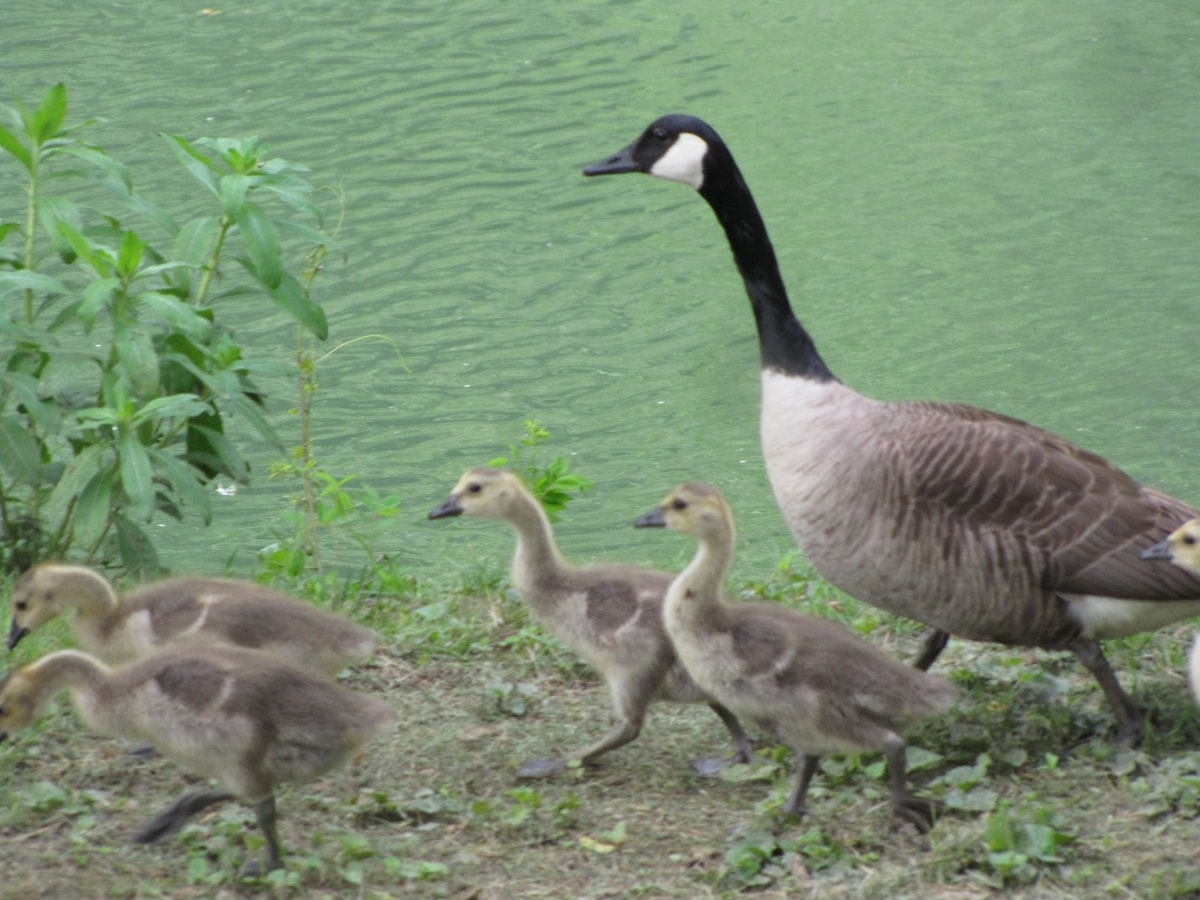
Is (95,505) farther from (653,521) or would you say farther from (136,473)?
(653,521)

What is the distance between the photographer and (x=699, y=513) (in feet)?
16.6

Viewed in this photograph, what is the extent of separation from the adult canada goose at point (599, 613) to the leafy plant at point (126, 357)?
1.12 metres

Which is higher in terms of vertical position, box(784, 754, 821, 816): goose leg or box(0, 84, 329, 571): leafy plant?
box(0, 84, 329, 571): leafy plant

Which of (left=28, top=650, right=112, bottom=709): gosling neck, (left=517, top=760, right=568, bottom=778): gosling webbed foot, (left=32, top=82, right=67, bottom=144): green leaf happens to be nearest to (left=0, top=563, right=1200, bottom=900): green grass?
(left=517, top=760, right=568, bottom=778): gosling webbed foot

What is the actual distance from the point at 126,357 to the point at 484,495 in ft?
4.72

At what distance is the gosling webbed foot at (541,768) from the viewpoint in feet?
17.1

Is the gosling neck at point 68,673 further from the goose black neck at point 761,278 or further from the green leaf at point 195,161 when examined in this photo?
the goose black neck at point 761,278

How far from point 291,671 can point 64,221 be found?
2337 millimetres

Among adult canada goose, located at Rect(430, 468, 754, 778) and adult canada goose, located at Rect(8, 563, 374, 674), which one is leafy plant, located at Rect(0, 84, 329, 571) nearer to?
adult canada goose, located at Rect(8, 563, 374, 674)

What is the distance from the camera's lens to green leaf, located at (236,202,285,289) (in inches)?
230

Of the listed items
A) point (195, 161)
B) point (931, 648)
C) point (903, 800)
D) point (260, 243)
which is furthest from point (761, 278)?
point (195, 161)

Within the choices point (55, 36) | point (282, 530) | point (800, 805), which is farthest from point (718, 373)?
point (55, 36)

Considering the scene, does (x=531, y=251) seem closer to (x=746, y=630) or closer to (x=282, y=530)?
(x=282, y=530)

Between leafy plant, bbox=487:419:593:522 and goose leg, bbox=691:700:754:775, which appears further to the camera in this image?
leafy plant, bbox=487:419:593:522
